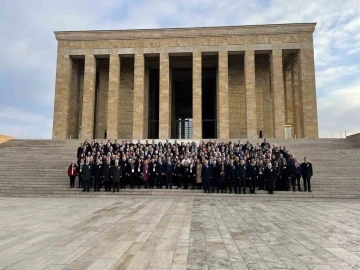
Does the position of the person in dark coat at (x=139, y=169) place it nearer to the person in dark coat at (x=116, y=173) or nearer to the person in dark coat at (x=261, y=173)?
the person in dark coat at (x=116, y=173)

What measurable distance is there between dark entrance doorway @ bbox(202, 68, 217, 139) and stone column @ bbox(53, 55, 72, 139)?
12.9 metres

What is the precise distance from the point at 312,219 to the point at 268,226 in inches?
61.5

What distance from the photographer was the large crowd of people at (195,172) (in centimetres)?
1212

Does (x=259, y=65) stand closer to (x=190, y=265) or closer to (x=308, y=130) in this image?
(x=308, y=130)

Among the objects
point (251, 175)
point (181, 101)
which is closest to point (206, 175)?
point (251, 175)

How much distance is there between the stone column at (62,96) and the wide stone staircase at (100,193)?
5750mm

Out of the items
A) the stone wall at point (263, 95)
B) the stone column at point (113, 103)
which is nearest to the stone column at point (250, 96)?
the stone wall at point (263, 95)

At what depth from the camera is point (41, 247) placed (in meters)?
4.43

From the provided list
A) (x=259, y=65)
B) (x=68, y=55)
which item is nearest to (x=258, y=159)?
(x=259, y=65)

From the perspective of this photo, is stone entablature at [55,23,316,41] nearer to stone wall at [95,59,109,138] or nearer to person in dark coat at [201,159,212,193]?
stone wall at [95,59,109,138]

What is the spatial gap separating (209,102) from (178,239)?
3043cm

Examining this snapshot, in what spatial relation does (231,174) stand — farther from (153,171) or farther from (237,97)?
(237,97)

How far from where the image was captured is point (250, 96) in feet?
84.8

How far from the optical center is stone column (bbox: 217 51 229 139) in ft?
84.1
